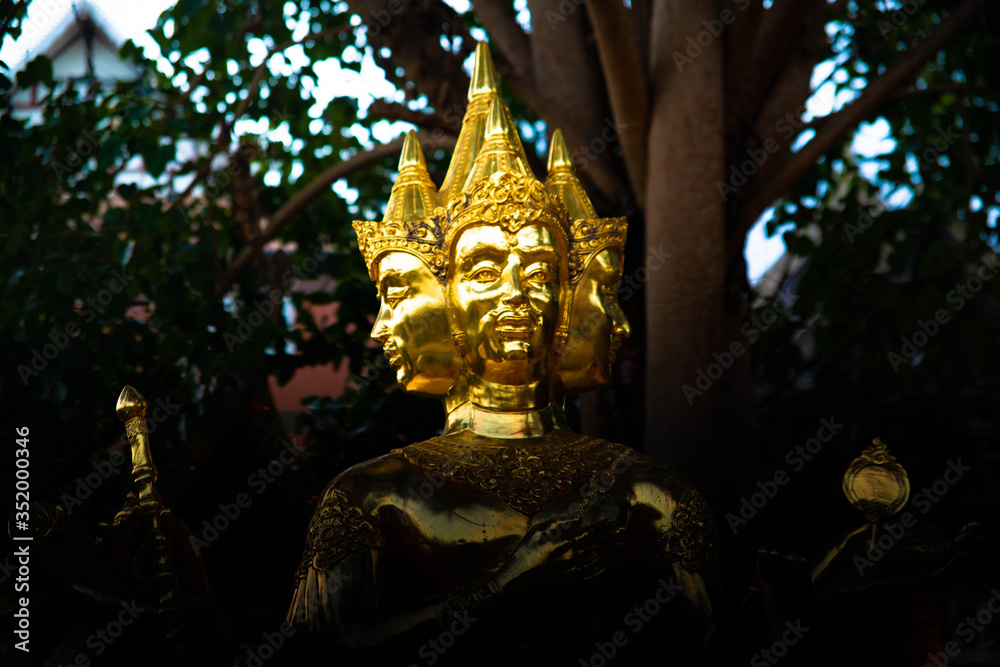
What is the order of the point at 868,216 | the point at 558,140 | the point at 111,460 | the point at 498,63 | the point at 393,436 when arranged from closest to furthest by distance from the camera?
1. the point at 558,140
2. the point at 111,460
3. the point at 498,63
4. the point at 393,436
5. the point at 868,216

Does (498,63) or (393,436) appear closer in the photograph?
(498,63)

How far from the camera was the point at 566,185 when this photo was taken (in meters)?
3.24

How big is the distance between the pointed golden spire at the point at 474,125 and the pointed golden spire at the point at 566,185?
18 centimetres

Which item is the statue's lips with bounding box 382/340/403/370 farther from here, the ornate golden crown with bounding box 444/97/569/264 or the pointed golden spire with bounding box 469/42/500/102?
the pointed golden spire with bounding box 469/42/500/102

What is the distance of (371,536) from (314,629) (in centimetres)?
27

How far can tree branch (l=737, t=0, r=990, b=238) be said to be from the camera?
3.93 meters

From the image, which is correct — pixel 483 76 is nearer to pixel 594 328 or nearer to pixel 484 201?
pixel 484 201

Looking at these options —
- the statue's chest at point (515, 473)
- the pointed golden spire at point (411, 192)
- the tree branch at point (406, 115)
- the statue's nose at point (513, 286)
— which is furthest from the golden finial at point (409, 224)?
the tree branch at point (406, 115)

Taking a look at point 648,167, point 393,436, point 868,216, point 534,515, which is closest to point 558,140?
point 648,167

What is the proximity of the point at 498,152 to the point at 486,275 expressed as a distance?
41 cm

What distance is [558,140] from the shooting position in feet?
10.9

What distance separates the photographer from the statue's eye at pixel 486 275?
2879 millimetres

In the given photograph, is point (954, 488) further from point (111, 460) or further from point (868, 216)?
point (111, 460)

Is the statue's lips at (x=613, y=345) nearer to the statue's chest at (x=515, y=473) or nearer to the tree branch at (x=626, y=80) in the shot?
the statue's chest at (x=515, y=473)
